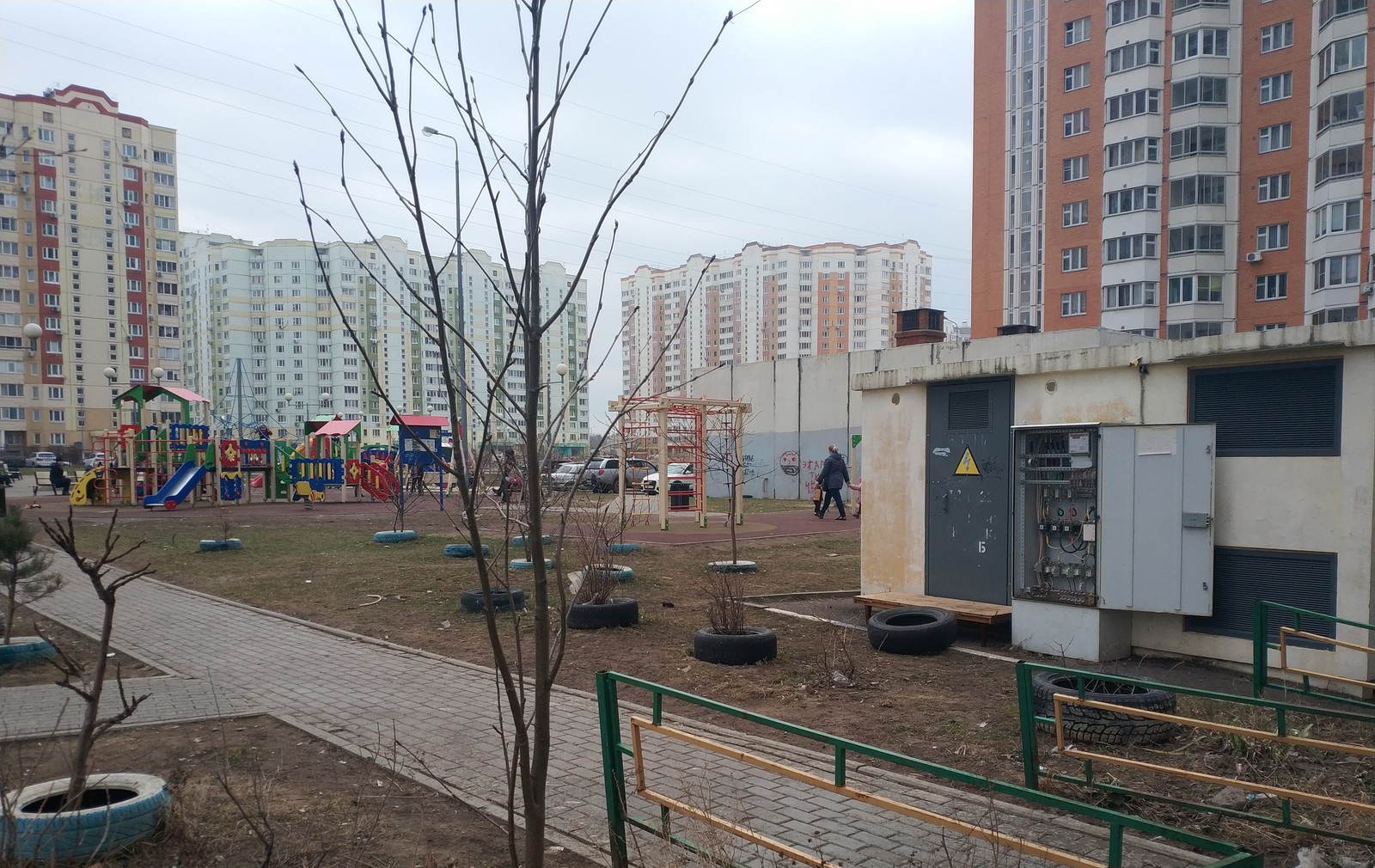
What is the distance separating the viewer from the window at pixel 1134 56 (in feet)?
161

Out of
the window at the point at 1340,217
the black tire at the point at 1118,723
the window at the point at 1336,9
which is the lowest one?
the black tire at the point at 1118,723

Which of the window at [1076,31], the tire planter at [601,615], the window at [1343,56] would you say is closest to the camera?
the tire planter at [601,615]

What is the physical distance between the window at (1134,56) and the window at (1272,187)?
333 inches

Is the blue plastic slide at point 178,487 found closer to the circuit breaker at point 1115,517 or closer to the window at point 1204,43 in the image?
the circuit breaker at point 1115,517

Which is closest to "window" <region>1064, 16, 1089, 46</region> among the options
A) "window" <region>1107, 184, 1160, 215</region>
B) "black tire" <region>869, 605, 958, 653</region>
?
"window" <region>1107, 184, 1160, 215</region>

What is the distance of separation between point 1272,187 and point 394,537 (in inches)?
1955

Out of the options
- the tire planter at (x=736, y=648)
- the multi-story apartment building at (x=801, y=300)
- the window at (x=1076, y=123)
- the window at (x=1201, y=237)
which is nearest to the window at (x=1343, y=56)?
the window at (x=1201, y=237)

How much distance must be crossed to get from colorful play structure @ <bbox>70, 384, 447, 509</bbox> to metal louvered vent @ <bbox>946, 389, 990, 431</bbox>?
18677 mm

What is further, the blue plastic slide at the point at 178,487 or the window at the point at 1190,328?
the window at the point at 1190,328

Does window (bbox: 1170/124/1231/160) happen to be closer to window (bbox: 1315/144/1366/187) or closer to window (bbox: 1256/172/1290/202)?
window (bbox: 1256/172/1290/202)

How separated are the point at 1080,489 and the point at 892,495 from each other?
243cm

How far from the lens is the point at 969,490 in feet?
32.7

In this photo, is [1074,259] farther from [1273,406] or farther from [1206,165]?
[1273,406]

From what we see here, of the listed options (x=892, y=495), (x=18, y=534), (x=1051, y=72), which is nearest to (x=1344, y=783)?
(x=892, y=495)
